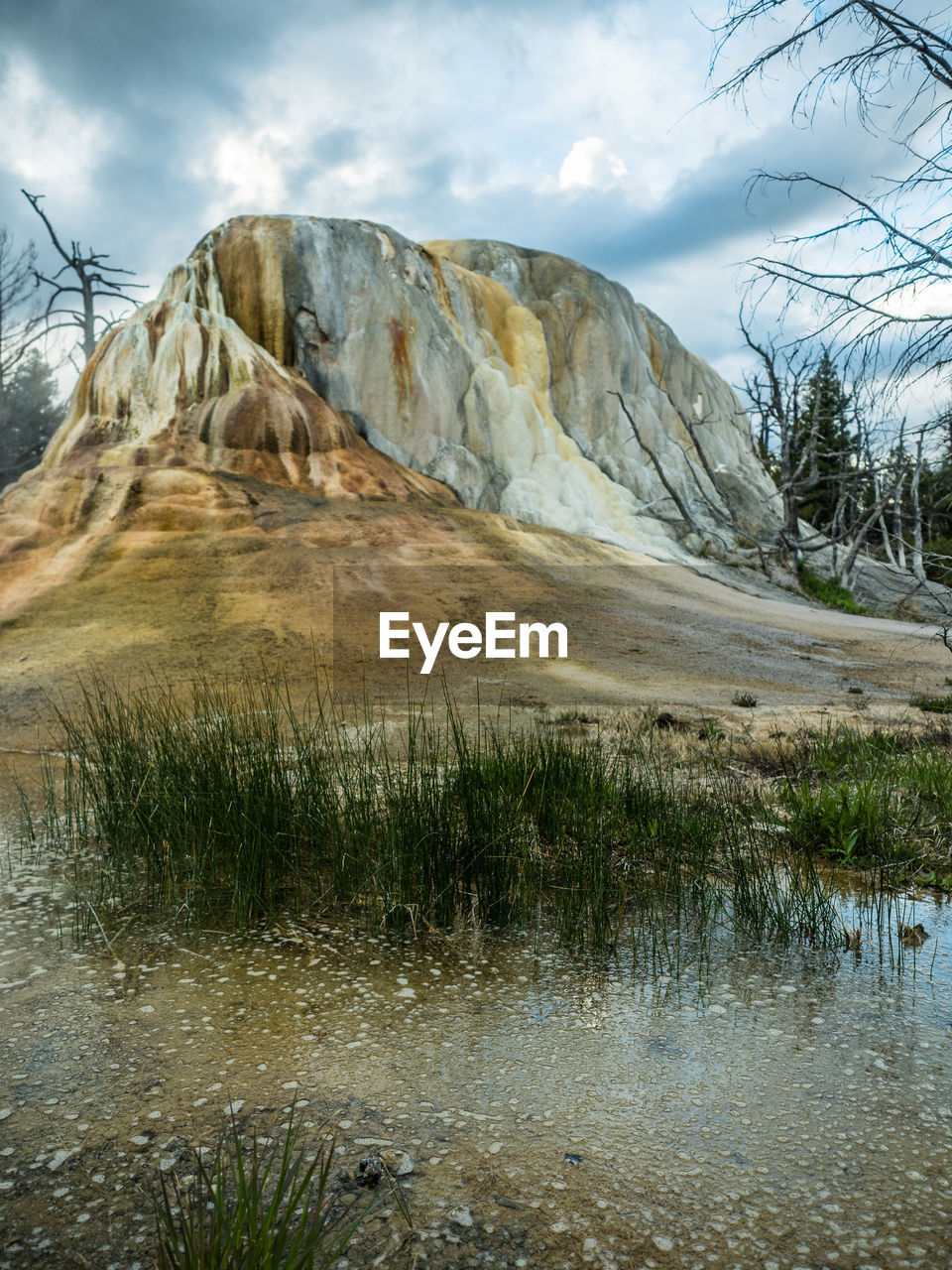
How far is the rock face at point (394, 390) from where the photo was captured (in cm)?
1218

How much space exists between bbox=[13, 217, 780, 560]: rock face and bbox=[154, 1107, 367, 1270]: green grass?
10161 mm

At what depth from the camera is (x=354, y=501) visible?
1218 cm

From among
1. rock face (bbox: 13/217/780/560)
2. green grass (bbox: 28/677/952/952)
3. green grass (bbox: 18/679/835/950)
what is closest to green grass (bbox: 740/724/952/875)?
green grass (bbox: 28/677/952/952)

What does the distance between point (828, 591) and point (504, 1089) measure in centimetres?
1541

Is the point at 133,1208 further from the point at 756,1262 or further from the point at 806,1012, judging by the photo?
the point at 806,1012

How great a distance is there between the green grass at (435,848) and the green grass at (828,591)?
41.0 feet

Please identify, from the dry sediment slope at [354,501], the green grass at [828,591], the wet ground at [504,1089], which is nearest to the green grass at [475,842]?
the wet ground at [504,1089]

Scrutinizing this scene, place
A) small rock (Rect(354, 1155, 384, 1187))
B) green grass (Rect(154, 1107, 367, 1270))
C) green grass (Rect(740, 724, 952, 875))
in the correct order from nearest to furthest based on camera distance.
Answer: green grass (Rect(154, 1107, 367, 1270)), small rock (Rect(354, 1155, 384, 1187)), green grass (Rect(740, 724, 952, 875))

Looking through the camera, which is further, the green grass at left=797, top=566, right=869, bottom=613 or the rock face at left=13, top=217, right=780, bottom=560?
the green grass at left=797, top=566, right=869, bottom=613

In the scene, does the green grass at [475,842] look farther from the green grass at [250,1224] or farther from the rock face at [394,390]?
the rock face at [394,390]

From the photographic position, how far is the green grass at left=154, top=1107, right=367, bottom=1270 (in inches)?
59.0

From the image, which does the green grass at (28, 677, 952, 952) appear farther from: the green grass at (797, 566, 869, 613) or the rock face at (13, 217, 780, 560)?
the green grass at (797, 566, 869, 613)

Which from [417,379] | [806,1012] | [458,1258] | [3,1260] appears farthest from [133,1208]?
[417,379]

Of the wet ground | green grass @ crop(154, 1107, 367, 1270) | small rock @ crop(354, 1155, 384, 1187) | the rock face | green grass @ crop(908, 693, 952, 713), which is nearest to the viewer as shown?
green grass @ crop(154, 1107, 367, 1270)
